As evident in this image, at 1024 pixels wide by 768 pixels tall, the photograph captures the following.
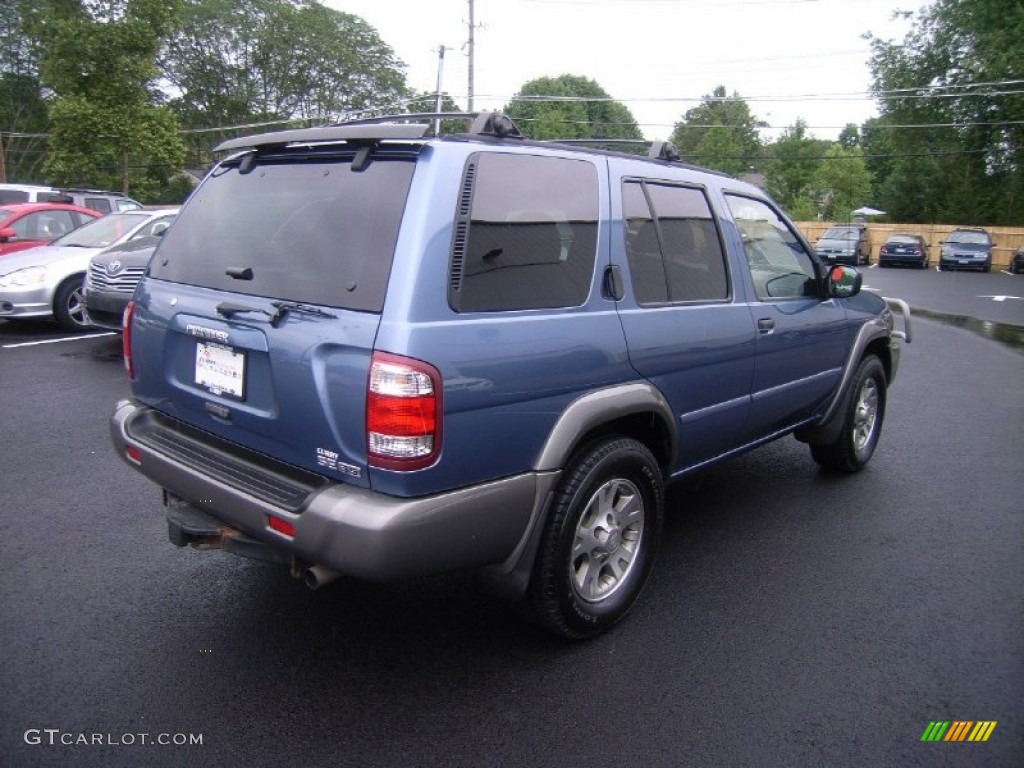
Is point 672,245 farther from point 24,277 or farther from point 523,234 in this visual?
point 24,277

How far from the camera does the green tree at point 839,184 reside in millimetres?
47062

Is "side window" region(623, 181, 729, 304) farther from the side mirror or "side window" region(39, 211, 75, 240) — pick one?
"side window" region(39, 211, 75, 240)

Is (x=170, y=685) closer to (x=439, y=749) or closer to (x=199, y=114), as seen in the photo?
(x=439, y=749)

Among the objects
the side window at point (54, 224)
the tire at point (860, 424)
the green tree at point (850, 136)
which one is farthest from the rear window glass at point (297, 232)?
the green tree at point (850, 136)

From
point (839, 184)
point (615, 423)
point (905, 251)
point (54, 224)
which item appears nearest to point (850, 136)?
point (839, 184)

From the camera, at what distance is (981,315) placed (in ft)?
50.7

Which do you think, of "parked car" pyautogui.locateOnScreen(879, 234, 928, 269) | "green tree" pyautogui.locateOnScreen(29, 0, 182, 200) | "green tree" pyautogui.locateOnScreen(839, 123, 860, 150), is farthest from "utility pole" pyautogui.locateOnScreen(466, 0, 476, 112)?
"green tree" pyautogui.locateOnScreen(839, 123, 860, 150)

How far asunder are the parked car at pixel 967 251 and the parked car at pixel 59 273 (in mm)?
28578

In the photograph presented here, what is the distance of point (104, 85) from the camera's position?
19312mm

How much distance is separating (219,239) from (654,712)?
242 cm

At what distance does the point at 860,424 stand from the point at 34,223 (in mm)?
11066

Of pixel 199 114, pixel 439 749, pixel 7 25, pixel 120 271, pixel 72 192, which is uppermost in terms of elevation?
pixel 7 25

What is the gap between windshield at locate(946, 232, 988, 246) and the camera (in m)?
28.9

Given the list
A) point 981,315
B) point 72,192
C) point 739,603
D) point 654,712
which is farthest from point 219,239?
point 981,315
